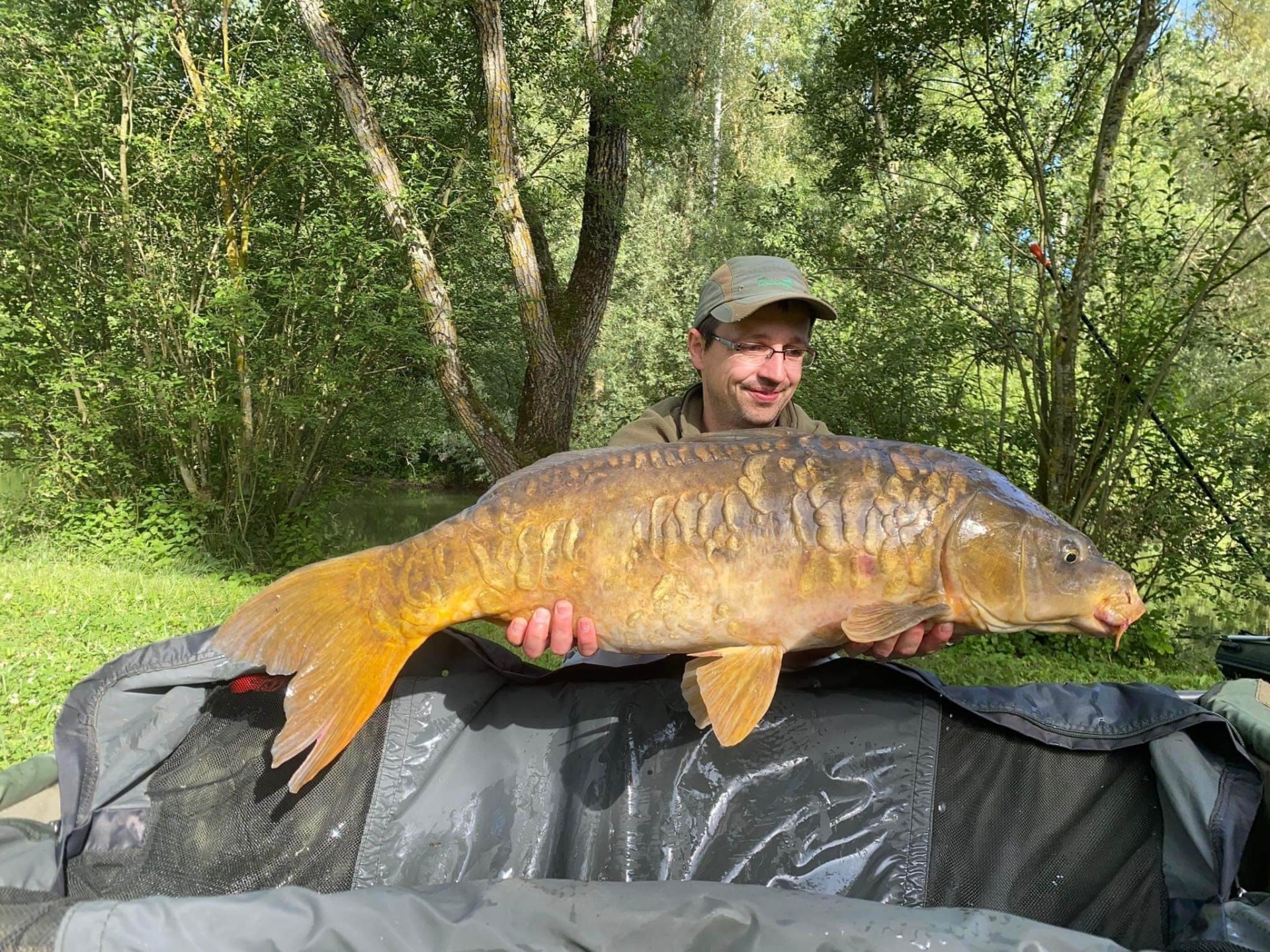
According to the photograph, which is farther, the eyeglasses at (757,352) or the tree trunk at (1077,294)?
the tree trunk at (1077,294)

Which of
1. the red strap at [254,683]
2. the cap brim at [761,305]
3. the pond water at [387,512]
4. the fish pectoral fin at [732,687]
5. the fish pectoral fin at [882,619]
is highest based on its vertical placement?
the cap brim at [761,305]

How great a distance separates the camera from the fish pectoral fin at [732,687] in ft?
4.15

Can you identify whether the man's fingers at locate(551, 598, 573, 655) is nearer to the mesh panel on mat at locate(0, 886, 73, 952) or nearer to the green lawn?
the mesh panel on mat at locate(0, 886, 73, 952)

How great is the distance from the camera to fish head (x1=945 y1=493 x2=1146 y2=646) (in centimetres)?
128

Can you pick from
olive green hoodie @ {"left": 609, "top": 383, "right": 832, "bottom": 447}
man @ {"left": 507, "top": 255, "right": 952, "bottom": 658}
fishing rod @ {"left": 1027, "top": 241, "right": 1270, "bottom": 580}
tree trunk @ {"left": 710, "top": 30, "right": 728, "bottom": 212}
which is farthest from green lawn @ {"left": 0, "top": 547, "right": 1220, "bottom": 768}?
tree trunk @ {"left": 710, "top": 30, "right": 728, "bottom": 212}

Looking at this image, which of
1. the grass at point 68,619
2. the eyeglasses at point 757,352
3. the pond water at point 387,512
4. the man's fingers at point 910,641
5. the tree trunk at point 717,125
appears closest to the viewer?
the man's fingers at point 910,641

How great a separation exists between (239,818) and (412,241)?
4085 millimetres

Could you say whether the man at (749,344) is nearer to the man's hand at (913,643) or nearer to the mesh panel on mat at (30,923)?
the man's hand at (913,643)

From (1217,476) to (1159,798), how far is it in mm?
3640

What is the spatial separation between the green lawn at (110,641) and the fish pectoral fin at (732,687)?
171 centimetres

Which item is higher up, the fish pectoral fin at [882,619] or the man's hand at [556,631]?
the fish pectoral fin at [882,619]

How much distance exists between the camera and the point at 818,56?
8.37 meters

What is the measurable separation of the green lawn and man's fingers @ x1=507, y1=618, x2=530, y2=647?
163 cm

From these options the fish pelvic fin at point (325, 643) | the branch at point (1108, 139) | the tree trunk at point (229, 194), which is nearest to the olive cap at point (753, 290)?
the fish pelvic fin at point (325, 643)
